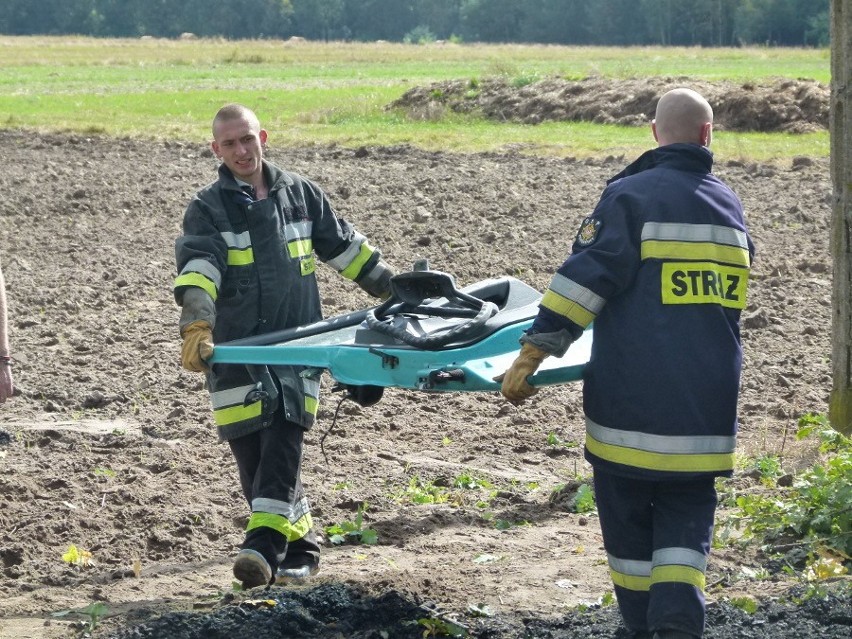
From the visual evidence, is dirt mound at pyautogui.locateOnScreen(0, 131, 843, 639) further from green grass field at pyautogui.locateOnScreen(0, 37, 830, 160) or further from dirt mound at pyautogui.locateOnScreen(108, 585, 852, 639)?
green grass field at pyautogui.locateOnScreen(0, 37, 830, 160)

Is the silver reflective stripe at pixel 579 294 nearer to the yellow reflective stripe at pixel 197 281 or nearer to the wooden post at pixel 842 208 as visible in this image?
the yellow reflective stripe at pixel 197 281

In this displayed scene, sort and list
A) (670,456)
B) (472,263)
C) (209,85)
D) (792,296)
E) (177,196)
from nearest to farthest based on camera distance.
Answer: (670,456)
(792,296)
(472,263)
(177,196)
(209,85)

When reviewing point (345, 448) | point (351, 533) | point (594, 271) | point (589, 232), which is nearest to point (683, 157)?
point (589, 232)

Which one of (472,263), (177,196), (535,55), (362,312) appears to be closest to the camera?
(362,312)

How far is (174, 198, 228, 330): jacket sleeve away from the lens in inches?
190

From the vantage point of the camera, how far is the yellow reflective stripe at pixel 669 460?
3.95 meters

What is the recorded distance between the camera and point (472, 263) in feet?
36.9

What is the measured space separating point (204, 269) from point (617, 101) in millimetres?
20801

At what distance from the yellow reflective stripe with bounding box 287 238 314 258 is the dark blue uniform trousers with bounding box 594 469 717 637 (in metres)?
1.66

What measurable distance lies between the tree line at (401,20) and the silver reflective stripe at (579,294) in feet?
288

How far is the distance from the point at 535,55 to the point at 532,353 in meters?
66.1

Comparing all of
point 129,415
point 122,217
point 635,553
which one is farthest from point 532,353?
point 122,217

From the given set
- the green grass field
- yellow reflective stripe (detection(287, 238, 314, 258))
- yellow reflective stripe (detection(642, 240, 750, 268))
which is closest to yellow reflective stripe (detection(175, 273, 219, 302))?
yellow reflective stripe (detection(287, 238, 314, 258))

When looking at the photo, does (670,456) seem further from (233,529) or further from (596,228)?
(233,529)
